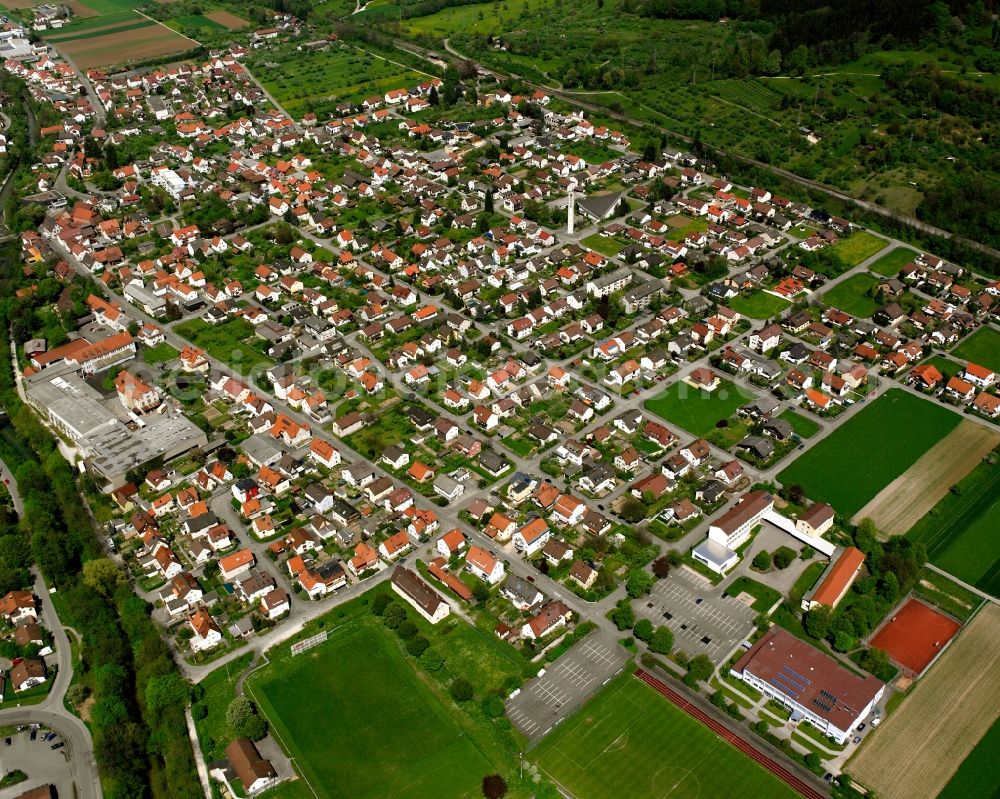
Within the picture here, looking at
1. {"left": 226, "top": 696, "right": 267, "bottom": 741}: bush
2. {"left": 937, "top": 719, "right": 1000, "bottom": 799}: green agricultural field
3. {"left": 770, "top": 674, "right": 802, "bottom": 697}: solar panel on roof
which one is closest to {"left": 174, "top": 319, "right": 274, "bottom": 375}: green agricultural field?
{"left": 226, "top": 696, "right": 267, "bottom": 741}: bush

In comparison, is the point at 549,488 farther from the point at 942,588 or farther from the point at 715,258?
the point at 715,258

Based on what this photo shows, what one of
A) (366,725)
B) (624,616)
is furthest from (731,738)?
(366,725)

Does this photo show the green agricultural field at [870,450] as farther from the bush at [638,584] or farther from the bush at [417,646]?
the bush at [417,646]

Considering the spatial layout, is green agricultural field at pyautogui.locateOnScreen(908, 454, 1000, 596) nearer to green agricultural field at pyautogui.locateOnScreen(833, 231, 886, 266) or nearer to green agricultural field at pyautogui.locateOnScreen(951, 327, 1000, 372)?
green agricultural field at pyautogui.locateOnScreen(951, 327, 1000, 372)

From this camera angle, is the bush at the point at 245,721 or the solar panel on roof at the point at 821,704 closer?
the solar panel on roof at the point at 821,704

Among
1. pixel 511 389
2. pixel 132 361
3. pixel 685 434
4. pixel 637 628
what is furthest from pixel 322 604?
pixel 132 361

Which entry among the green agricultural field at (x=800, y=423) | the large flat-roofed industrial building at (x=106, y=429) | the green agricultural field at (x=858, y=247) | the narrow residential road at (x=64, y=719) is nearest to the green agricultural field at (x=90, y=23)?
the large flat-roofed industrial building at (x=106, y=429)
